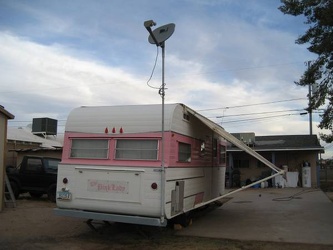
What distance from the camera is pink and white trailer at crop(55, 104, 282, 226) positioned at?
7871 mm

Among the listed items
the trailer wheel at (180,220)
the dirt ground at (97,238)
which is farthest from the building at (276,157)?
the dirt ground at (97,238)

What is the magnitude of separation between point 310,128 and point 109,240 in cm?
2646

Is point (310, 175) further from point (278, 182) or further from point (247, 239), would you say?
point (247, 239)

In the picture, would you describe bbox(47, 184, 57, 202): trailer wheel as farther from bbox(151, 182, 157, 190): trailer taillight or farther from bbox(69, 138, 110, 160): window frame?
bbox(151, 182, 157, 190): trailer taillight

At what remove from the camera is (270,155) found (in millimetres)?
27344

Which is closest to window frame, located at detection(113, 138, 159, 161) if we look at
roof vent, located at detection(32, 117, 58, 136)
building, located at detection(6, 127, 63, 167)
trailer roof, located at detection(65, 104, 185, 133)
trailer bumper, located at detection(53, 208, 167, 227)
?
trailer roof, located at detection(65, 104, 185, 133)

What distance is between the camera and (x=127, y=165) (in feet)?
26.8

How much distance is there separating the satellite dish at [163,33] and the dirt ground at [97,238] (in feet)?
13.5

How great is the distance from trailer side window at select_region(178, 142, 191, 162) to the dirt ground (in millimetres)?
1711

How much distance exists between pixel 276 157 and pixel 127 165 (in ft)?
68.7

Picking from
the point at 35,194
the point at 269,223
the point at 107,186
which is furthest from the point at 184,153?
the point at 35,194

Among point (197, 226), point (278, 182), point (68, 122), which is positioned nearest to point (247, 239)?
point (197, 226)

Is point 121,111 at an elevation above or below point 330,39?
below

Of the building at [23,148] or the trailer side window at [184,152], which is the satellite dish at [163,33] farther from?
the building at [23,148]
